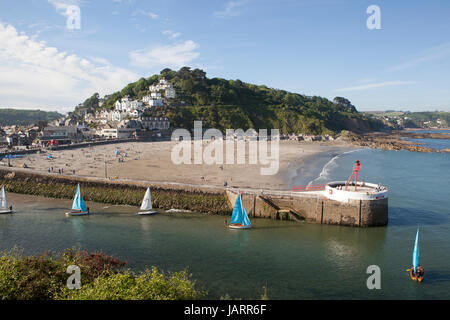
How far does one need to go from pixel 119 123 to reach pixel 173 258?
93.5 meters

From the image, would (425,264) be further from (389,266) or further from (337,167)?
(337,167)

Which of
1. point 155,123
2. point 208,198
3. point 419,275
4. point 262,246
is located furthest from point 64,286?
point 155,123

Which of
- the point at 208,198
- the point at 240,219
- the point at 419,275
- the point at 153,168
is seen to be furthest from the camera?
the point at 153,168

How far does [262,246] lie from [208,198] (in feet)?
39.1

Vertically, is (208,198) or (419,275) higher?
(208,198)

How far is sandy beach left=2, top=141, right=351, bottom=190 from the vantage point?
150 ft

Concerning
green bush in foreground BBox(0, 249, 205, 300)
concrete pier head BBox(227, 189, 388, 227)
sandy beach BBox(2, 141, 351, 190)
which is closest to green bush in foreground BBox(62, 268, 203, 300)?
green bush in foreground BBox(0, 249, 205, 300)

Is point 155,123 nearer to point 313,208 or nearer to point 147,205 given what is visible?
point 147,205

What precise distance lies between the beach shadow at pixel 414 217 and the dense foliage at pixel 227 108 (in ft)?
328

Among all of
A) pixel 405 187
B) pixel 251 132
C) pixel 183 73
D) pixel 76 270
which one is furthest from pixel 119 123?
pixel 76 270

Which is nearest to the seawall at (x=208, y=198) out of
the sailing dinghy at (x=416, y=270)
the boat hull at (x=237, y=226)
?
the boat hull at (x=237, y=226)

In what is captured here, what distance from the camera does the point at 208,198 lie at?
3734 cm

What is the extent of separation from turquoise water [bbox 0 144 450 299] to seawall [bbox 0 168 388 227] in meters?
1.30

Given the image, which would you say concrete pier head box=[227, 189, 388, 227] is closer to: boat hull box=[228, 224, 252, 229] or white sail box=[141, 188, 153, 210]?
boat hull box=[228, 224, 252, 229]
